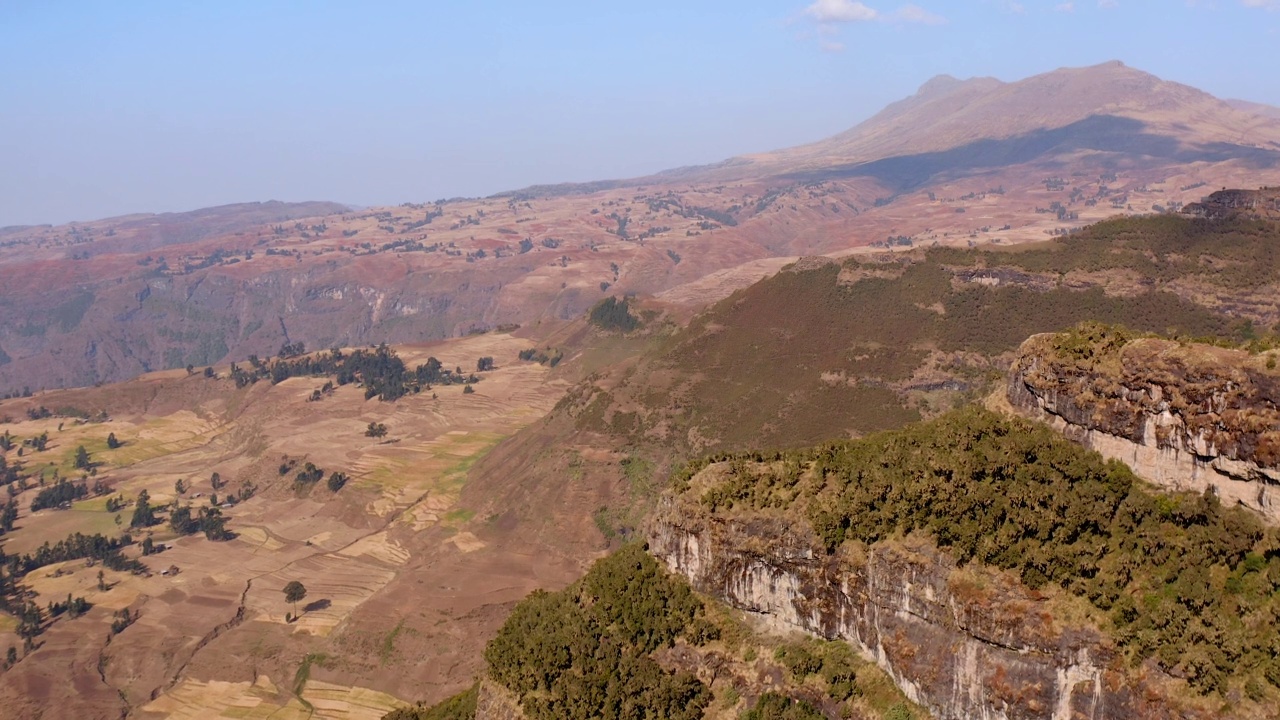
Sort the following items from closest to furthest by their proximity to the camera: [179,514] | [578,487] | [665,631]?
1. [665,631]
2. [578,487]
3. [179,514]

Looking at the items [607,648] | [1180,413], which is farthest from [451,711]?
[1180,413]

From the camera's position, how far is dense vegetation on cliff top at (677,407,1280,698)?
23906mm

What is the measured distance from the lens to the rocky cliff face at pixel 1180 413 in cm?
2608

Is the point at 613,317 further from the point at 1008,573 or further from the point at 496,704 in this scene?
the point at 1008,573

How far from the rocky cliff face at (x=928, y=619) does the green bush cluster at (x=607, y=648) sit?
225 cm

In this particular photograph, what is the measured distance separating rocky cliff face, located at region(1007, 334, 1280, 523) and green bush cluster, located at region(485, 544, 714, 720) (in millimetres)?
16666

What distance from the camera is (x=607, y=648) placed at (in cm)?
3538

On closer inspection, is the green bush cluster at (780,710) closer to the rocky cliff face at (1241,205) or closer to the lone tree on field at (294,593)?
the lone tree on field at (294,593)

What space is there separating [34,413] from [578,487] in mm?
117256

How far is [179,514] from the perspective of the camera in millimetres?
97750

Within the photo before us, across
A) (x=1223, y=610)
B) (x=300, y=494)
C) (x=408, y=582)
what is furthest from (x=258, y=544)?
(x=1223, y=610)

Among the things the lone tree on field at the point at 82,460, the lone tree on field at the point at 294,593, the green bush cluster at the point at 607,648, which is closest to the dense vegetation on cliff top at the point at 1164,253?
the green bush cluster at the point at 607,648

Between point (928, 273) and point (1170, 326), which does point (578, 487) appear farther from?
point (1170, 326)

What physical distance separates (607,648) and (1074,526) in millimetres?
18202
